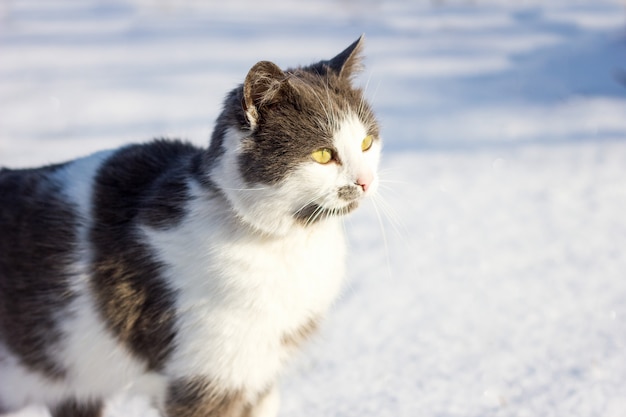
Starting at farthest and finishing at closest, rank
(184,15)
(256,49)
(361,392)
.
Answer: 1. (184,15)
2. (256,49)
3. (361,392)

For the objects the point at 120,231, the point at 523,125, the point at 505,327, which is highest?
the point at 120,231

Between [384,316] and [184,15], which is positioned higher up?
[184,15]

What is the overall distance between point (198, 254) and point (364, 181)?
38 centimetres

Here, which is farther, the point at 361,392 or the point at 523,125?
the point at 523,125

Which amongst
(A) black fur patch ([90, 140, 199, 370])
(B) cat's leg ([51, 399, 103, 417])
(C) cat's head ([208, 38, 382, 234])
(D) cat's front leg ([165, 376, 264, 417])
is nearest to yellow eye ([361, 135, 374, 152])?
(C) cat's head ([208, 38, 382, 234])

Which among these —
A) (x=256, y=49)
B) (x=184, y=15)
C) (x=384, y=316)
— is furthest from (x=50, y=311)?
(x=184, y=15)

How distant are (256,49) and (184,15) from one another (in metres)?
1.06

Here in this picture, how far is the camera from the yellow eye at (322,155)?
120 centimetres

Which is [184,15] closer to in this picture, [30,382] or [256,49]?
[256,49]

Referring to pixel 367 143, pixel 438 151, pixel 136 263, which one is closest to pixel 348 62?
pixel 367 143

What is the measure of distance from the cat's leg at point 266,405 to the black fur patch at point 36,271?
1.48 ft

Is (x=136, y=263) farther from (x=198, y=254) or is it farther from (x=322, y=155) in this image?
(x=322, y=155)

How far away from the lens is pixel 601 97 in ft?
10.9

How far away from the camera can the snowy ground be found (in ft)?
5.51
